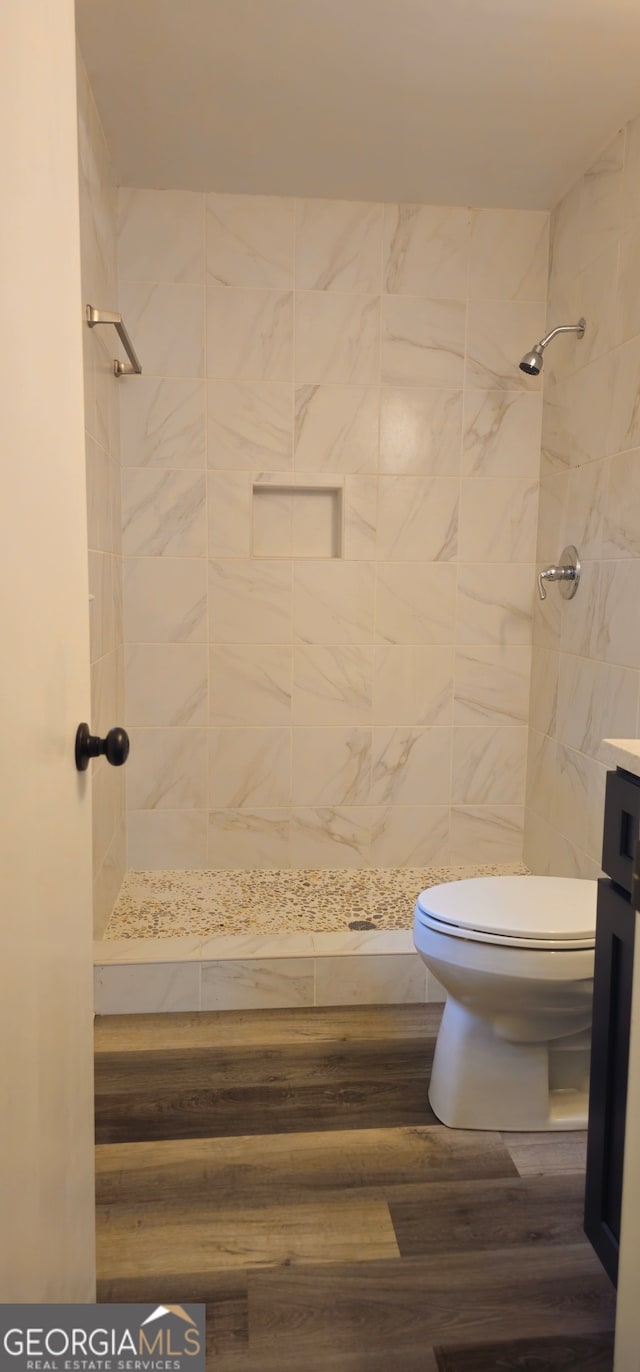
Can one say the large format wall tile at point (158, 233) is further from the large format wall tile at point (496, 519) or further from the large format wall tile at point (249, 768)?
the large format wall tile at point (249, 768)

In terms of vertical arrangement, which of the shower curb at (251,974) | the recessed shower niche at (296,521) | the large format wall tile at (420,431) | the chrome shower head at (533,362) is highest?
the chrome shower head at (533,362)

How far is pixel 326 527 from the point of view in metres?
2.98

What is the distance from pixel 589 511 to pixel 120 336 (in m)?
1.43

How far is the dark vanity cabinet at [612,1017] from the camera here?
112 centimetres

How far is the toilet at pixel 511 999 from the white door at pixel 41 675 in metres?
0.89

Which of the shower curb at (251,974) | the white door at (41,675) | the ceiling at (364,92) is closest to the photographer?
the white door at (41,675)

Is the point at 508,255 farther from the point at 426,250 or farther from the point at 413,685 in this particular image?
the point at 413,685

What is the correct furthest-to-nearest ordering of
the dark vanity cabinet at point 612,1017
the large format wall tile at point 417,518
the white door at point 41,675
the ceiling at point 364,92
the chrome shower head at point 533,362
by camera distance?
the large format wall tile at point 417,518, the chrome shower head at point 533,362, the ceiling at point 364,92, the dark vanity cabinet at point 612,1017, the white door at point 41,675

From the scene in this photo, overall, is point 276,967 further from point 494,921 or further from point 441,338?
point 441,338

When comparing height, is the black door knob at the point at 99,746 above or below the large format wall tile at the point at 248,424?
below

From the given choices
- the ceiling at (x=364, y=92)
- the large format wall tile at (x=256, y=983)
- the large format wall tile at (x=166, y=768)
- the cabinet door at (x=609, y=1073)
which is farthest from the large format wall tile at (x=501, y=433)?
the cabinet door at (x=609, y=1073)

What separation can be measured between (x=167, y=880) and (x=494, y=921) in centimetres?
149

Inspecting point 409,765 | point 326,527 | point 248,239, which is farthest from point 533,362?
point 409,765

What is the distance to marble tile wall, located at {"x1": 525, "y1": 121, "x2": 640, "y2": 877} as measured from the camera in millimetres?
2252
